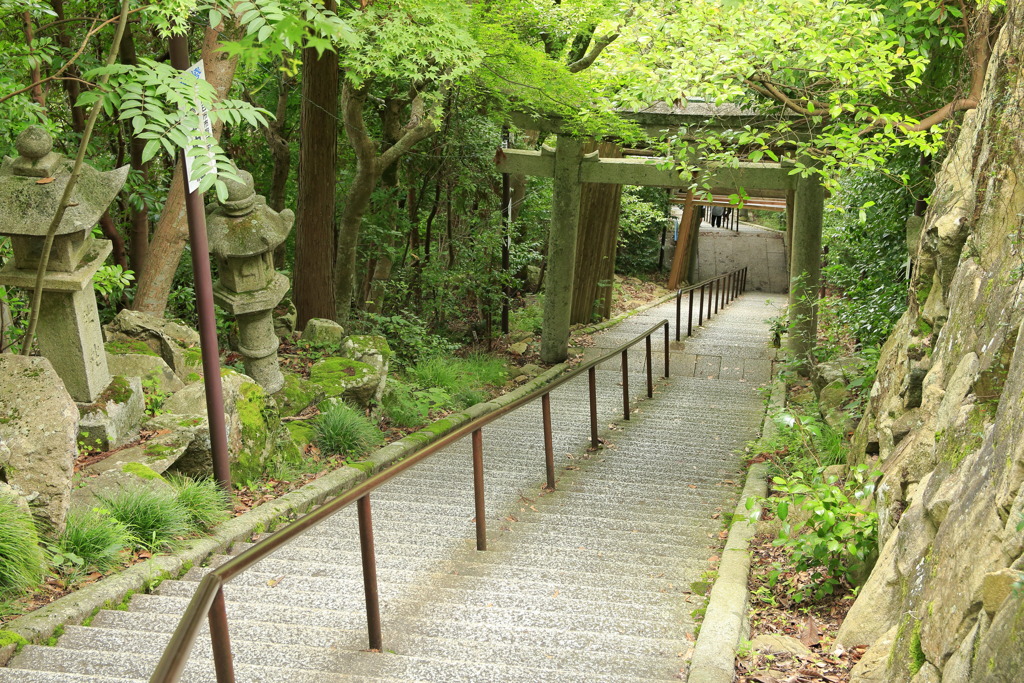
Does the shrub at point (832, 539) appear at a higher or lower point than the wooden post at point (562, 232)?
lower

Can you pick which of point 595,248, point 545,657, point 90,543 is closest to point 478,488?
point 545,657

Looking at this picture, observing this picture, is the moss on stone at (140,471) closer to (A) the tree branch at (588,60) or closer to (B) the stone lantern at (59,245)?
(B) the stone lantern at (59,245)

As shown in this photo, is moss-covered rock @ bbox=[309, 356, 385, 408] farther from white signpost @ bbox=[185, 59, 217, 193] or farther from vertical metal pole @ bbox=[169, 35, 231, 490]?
white signpost @ bbox=[185, 59, 217, 193]

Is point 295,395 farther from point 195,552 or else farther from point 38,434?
→ point 38,434

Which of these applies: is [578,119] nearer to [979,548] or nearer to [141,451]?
[141,451]

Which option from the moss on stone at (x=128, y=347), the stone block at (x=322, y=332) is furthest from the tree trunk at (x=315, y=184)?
the moss on stone at (x=128, y=347)

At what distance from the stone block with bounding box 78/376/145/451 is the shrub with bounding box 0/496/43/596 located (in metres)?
1.52

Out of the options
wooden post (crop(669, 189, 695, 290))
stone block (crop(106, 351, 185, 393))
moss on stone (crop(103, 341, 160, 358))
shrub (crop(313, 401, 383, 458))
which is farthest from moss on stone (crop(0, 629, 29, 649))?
wooden post (crop(669, 189, 695, 290))

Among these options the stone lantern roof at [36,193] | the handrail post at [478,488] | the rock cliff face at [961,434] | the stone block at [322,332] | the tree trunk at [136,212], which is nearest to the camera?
the rock cliff face at [961,434]

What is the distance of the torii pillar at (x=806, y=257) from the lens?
10719 mm

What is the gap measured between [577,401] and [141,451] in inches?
241

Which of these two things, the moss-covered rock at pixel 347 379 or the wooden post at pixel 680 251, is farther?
the wooden post at pixel 680 251

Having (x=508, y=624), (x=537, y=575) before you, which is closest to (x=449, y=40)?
(x=537, y=575)

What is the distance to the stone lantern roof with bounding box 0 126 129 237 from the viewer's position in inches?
192
